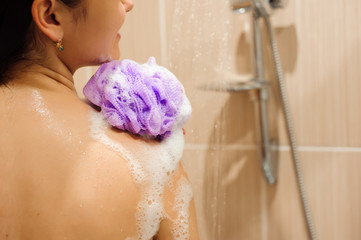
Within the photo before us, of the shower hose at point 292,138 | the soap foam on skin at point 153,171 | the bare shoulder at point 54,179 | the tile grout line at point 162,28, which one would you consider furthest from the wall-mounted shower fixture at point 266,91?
the bare shoulder at point 54,179

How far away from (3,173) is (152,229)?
21 cm

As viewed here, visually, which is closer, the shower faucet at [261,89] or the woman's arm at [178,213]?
the woman's arm at [178,213]

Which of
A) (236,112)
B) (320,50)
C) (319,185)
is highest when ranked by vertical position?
(320,50)

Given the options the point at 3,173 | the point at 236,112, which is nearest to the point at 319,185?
the point at 236,112

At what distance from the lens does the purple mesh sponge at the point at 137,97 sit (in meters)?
0.54

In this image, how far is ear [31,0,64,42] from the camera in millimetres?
520

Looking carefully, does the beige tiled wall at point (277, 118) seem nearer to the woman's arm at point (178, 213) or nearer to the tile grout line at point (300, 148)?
the tile grout line at point (300, 148)

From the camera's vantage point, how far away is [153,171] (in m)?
0.56

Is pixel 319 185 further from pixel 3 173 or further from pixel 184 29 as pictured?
pixel 3 173

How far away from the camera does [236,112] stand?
3.32 ft

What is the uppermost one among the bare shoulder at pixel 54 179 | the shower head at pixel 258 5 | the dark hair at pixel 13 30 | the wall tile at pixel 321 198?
the dark hair at pixel 13 30

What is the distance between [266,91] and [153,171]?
521 mm

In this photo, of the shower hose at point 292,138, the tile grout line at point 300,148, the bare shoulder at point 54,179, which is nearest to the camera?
the bare shoulder at point 54,179

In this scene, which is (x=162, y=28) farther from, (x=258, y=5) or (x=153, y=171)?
(x=153, y=171)
